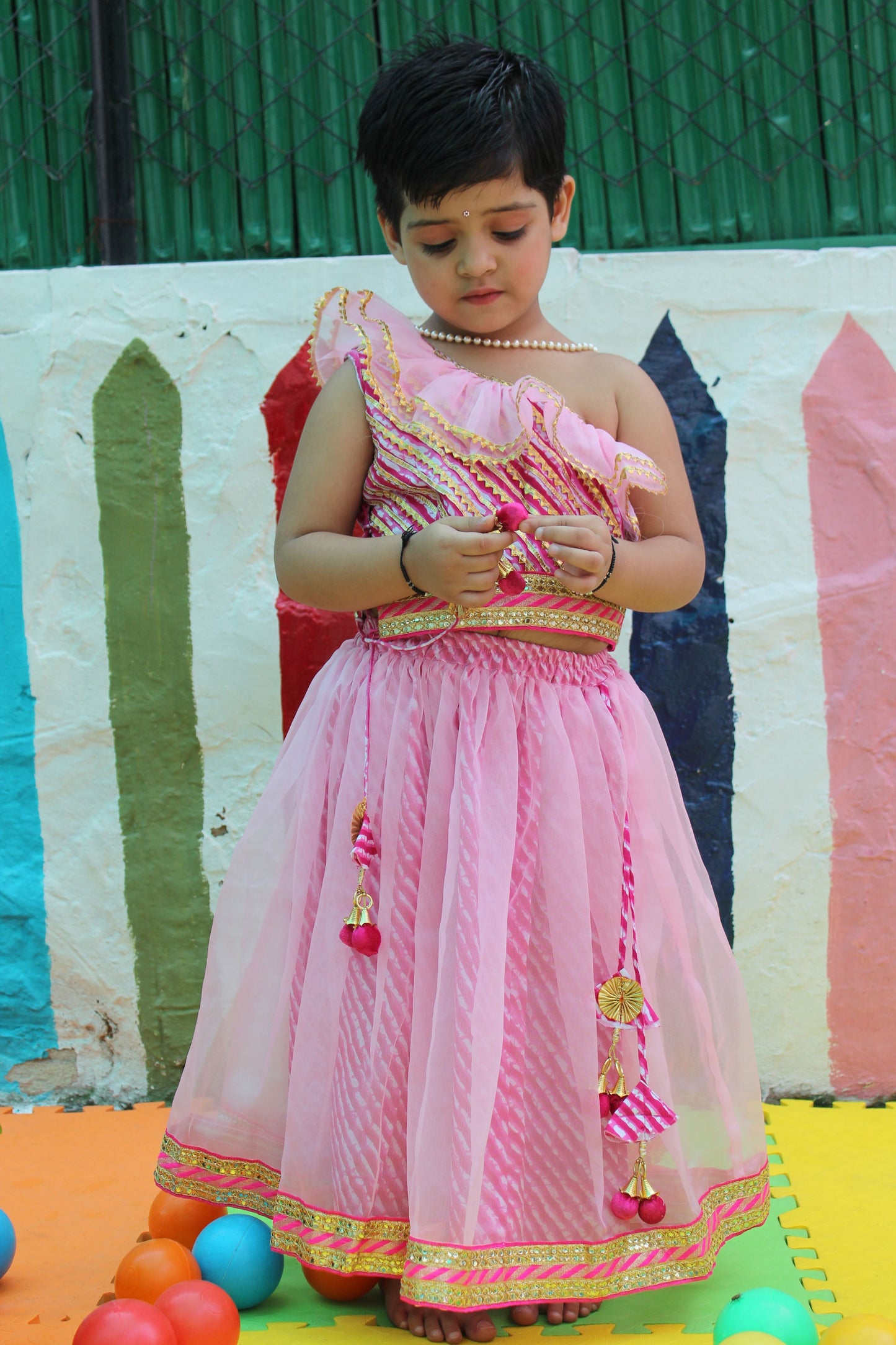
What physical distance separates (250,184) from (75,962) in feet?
5.38

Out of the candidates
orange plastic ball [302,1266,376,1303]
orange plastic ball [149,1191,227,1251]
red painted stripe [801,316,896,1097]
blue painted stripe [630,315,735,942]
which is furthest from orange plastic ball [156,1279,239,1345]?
red painted stripe [801,316,896,1097]

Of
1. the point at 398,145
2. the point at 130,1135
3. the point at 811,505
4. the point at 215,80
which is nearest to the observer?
the point at 398,145

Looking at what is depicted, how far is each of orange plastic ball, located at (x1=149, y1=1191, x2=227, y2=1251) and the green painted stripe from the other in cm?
65

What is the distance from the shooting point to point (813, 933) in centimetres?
248

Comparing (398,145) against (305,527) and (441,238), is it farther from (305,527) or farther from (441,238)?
(305,527)

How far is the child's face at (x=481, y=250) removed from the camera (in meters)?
1.69

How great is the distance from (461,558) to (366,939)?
50 cm

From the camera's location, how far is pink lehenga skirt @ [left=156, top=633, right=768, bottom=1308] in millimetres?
1565

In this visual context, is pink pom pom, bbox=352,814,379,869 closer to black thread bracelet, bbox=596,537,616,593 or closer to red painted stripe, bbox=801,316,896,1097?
black thread bracelet, bbox=596,537,616,593

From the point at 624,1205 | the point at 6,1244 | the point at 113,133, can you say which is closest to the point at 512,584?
the point at 624,1205

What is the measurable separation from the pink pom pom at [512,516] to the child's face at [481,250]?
37 centimetres

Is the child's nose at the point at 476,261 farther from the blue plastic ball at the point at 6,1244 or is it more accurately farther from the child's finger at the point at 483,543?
the blue plastic ball at the point at 6,1244

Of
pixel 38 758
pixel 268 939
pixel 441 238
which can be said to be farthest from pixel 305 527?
pixel 38 758

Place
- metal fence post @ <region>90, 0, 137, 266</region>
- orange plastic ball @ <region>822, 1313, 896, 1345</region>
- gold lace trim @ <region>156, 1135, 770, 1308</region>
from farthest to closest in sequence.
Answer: metal fence post @ <region>90, 0, 137, 266</region>
gold lace trim @ <region>156, 1135, 770, 1308</region>
orange plastic ball @ <region>822, 1313, 896, 1345</region>
